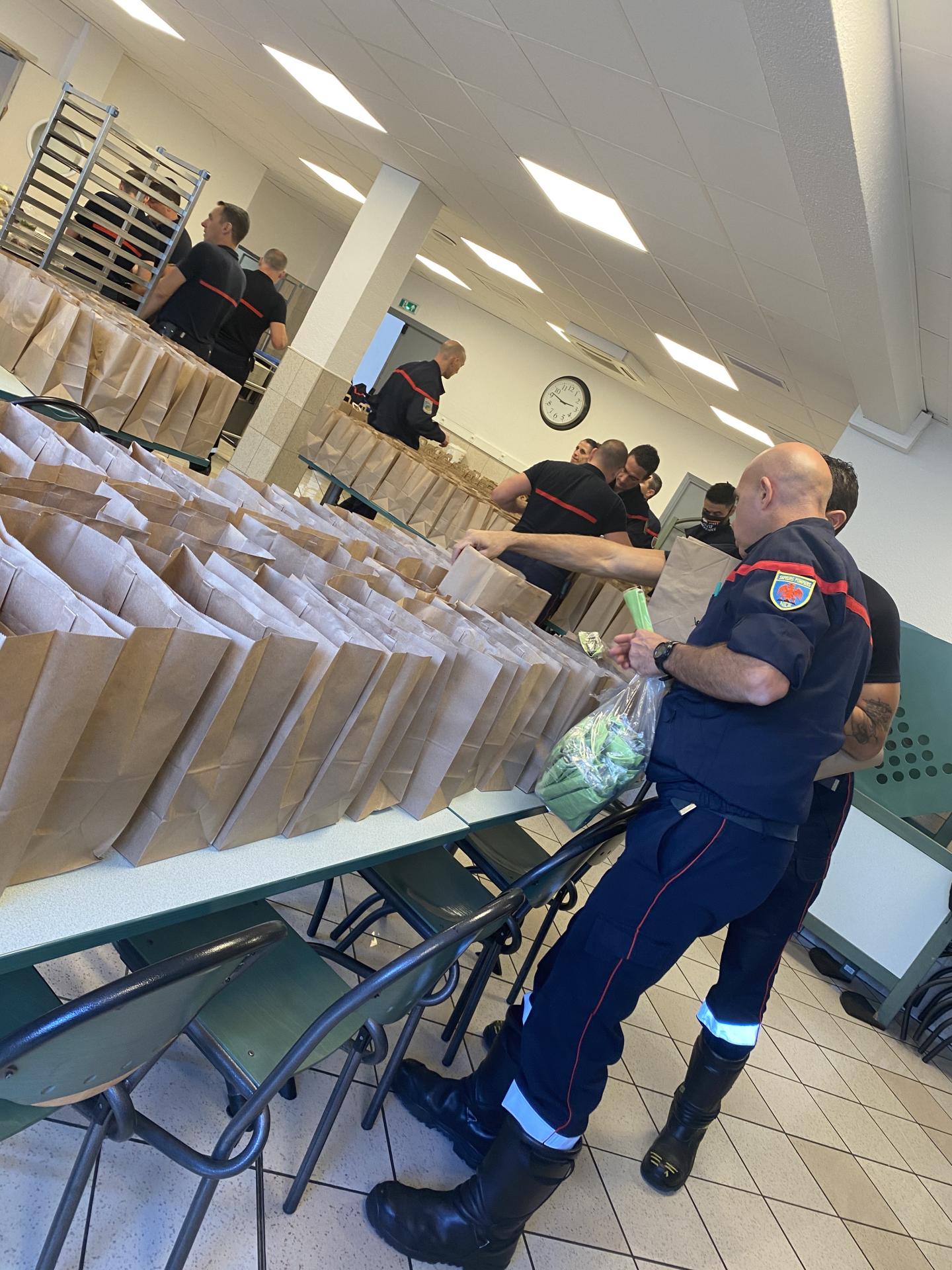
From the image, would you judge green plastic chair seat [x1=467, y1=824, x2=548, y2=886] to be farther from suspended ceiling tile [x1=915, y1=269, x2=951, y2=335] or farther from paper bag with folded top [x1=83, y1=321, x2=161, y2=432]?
suspended ceiling tile [x1=915, y1=269, x2=951, y2=335]

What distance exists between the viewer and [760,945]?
2.29 meters

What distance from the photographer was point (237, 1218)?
5.37 ft

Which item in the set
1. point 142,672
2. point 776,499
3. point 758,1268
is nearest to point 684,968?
point 758,1268

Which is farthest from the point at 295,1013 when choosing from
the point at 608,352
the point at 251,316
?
the point at 608,352

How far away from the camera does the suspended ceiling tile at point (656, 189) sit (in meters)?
3.99

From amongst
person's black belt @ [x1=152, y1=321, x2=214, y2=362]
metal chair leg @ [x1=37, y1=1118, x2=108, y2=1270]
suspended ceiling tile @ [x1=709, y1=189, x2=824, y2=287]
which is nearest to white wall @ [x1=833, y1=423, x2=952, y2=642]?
suspended ceiling tile @ [x1=709, y1=189, x2=824, y2=287]

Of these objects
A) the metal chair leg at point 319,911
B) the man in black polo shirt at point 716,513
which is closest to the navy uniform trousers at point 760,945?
the metal chair leg at point 319,911

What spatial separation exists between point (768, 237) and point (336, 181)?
23.3 feet

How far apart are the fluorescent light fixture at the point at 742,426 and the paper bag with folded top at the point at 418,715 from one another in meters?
8.08

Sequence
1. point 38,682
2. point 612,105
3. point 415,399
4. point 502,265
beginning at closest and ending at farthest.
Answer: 1. point 38,682
2. point 612,105
3. point 415,399
4. point 502,265

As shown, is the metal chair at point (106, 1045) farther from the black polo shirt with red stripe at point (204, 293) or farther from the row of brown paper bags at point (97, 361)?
the black polo shirt with red stripe at point (204, 293)

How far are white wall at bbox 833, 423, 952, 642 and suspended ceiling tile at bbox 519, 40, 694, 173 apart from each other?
2.46m

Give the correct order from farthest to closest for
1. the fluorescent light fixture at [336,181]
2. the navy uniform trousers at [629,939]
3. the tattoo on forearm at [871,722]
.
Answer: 1. the fluorescent light fixture at [336,181]
2. the tattoo on forearm at [871,722]
3. the navy uniform trousers at [629,939]

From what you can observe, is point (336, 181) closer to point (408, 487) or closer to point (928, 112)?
point (408, 487)
